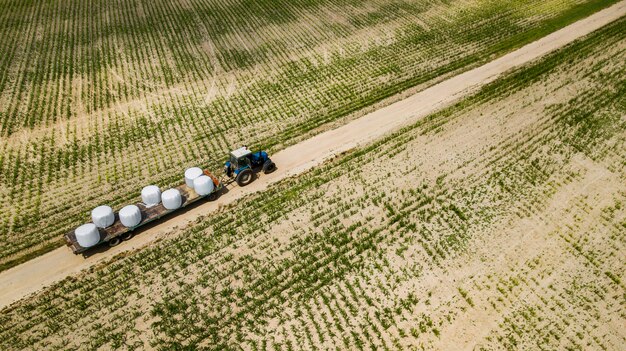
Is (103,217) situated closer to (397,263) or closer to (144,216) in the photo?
(144,216)

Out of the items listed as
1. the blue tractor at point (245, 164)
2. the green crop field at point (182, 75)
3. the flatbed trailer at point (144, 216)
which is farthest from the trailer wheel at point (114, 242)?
the blue tractor at point (245, 164)

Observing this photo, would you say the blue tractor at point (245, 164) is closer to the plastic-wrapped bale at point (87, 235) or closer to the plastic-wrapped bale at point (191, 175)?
the plastic-wrapped bale at point (191, 175)

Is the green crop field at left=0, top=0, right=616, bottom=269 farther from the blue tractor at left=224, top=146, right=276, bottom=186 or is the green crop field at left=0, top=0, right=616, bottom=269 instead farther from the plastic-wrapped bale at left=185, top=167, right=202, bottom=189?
the blue tractor at left=224, top=146, right=276, bottom=186

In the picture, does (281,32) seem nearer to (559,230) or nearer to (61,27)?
(61,27)

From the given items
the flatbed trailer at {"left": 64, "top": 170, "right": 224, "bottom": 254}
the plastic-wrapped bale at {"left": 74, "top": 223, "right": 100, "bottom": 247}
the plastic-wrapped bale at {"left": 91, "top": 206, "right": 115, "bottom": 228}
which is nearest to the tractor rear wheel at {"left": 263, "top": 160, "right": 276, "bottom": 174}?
the flatbed trailer at {"left": 64, "top": 170, "right": 224, "bottom": 254}

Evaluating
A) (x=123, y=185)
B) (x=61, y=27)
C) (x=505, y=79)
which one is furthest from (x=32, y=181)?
(x=505, y=79)
